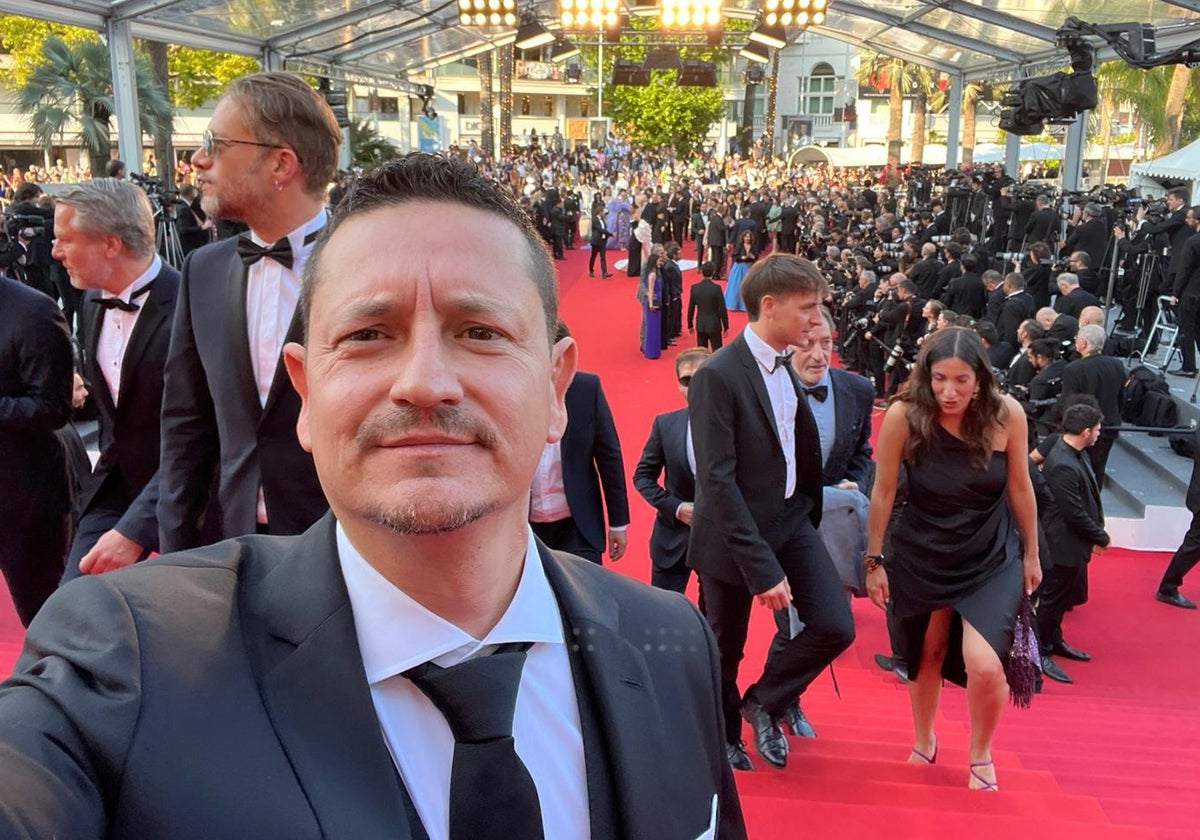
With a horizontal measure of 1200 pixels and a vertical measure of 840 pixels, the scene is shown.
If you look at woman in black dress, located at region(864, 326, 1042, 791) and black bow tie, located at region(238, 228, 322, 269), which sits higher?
black bow tie, located at region(238, 228, 322, 269)

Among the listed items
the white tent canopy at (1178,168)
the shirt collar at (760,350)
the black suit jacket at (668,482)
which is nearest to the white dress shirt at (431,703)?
the shirt collar at (760,350)

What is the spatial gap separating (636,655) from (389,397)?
1.42ft

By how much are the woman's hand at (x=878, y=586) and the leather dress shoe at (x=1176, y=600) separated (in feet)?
12.5

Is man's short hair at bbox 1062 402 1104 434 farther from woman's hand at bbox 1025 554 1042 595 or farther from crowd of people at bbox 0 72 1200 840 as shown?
woman's hand at bbox 1025 554 1042 595

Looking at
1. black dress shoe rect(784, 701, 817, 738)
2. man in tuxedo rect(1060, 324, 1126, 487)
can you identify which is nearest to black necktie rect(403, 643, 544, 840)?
black dress shoe rect(784, 701, 817, 738)

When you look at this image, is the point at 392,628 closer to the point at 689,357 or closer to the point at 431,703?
the point at 431,703

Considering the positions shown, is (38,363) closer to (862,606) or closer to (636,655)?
(636,655)

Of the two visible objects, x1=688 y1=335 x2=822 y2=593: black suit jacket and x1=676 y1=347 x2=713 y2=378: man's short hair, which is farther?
x1=676 y1=347 x2=713 y2=378: man's short hair

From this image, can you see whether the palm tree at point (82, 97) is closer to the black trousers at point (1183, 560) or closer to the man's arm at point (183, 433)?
the black trousers at point (1183, 560)

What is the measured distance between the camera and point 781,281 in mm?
3537

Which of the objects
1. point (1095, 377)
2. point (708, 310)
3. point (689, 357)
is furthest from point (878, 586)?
point (708, 310)

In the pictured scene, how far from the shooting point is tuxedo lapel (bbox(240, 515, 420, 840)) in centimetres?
86

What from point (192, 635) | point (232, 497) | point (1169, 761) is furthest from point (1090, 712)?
point (192, 635)

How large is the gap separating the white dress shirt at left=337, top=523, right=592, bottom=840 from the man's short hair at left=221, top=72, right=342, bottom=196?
1419mm
